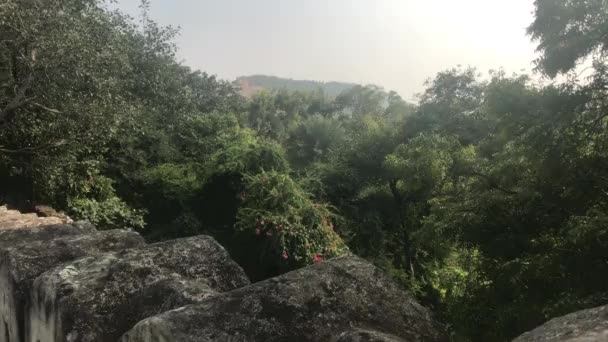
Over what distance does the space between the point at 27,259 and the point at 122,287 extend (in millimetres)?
752

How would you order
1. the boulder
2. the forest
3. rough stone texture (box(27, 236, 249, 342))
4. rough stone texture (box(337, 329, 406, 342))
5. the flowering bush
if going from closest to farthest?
rough stone texture (box(337, 329, 406, 342)) → rough stone texture (box(27, 236, 249, 342)) → the boulder → the forest → the flowering bush

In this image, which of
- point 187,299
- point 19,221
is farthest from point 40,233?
point 19,221

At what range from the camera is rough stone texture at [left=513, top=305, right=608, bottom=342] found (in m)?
1.07

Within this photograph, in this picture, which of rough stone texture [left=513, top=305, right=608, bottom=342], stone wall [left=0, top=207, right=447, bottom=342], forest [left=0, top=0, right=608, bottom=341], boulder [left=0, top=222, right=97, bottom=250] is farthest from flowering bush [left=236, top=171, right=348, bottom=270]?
rough stone texture [left=513, top=305, right=608, bottom=342]

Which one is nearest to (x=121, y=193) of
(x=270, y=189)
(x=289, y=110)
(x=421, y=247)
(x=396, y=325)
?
(x=270, y=189)

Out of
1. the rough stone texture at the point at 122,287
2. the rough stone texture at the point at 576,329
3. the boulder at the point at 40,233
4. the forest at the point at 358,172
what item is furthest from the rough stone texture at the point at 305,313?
the forest at the point at 358,172

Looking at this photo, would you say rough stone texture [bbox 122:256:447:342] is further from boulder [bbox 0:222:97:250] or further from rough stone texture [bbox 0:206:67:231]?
rough stone texture [bbox 0:206:67:231]

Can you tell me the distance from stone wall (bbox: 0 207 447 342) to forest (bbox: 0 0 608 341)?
20.3ft

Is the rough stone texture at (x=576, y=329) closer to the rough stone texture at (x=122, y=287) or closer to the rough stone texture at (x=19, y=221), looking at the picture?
the rough stone texture at (x=122, y=287)

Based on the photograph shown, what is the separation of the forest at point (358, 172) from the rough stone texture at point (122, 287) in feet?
20.3

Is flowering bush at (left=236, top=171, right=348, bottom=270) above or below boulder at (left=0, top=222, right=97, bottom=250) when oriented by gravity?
below

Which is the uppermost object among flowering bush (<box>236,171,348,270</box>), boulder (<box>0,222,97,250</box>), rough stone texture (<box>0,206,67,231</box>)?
boulder (<box>0,222,97,250</box>)

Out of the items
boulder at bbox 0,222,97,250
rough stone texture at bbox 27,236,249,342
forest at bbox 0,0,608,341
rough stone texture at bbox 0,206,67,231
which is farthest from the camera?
forest at bbox 0,0,608,341

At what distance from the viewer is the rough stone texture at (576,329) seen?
1.07 meters
